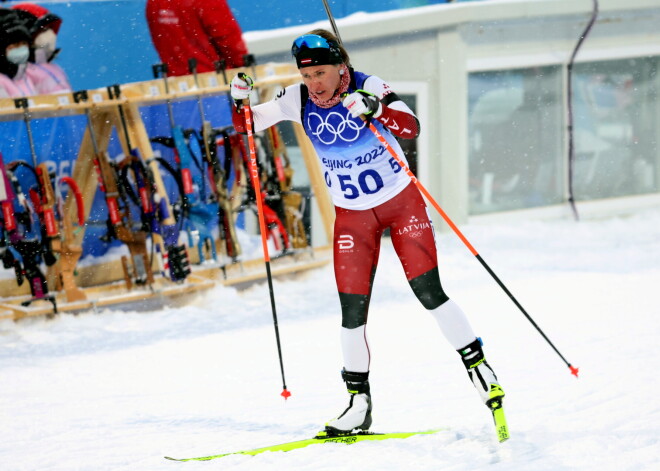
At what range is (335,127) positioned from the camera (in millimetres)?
3963

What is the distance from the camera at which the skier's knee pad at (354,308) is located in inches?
161

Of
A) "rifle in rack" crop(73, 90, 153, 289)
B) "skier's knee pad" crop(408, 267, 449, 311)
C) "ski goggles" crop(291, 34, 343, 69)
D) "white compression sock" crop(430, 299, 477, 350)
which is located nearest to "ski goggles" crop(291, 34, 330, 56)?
"ski goggles" crop(291, 34, 343, 69)

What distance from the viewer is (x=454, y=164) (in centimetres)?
964

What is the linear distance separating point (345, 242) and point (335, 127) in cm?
55

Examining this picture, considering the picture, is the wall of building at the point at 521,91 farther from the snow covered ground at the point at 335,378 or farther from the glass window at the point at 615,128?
the snow covered ground at the point at 335,378

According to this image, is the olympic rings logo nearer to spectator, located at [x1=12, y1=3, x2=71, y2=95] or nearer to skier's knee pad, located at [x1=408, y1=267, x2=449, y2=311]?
skier's knee pad, located at [x1=408, y1=267, x2=449, y2=311]

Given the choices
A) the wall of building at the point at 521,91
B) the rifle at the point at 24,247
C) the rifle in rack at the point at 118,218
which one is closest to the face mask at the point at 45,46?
the rifle in rack at the point at 118,218

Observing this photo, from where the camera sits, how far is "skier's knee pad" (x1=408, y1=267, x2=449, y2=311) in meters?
3.99

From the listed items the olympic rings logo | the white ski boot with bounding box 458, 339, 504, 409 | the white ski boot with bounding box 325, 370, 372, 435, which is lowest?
the white ski boot with bounding box 325, 370, 372, 435

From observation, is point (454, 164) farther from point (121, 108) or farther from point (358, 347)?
point (358, 347)

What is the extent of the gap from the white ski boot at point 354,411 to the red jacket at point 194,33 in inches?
188

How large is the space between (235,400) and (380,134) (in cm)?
200

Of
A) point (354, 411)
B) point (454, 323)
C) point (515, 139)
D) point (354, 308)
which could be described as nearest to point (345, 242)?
point (354, 308)

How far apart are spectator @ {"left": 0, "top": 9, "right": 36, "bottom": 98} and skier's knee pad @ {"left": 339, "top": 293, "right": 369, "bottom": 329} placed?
447 cm
